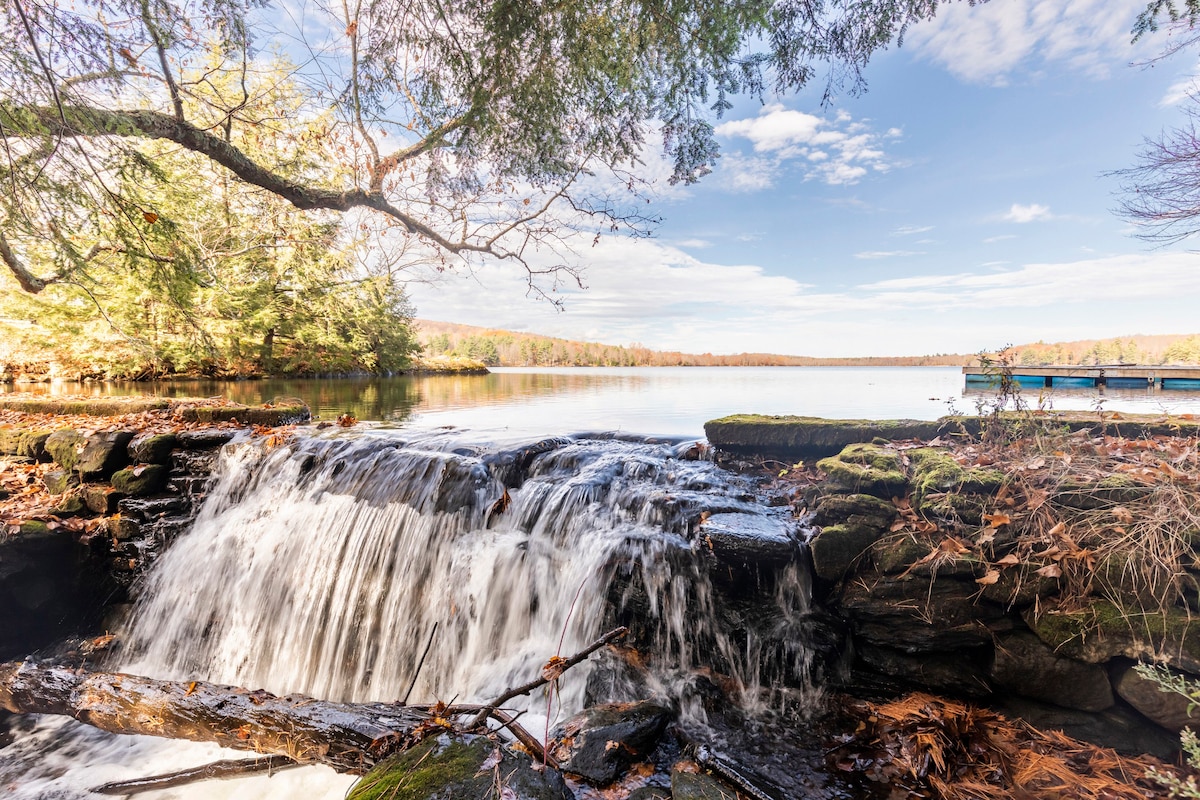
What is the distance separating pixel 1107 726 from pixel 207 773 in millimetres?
5697

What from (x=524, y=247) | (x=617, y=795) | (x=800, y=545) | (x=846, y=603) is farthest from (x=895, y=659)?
(x=524, y=247)

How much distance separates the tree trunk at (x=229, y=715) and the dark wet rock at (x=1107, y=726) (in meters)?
3.92

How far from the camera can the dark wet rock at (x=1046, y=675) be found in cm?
272

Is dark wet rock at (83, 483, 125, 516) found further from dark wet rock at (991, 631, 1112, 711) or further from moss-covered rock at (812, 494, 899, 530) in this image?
dark wet rock at (991, 631, 1112, 711)

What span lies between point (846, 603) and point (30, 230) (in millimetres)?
7965

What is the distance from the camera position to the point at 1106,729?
2668 millimetres

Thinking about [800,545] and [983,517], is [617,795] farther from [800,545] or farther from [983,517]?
[983,517]

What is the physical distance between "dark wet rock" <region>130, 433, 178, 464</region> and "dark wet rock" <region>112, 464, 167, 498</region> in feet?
0.46

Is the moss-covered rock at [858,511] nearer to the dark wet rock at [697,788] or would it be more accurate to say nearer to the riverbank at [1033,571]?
the riverbank at [1033,571]

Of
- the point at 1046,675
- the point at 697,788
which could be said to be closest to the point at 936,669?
the point at 1046,675

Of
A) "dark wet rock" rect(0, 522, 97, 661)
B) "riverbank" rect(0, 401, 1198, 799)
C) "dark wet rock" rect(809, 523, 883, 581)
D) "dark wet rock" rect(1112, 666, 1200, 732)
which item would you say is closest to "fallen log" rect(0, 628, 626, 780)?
"riverbank" rect(0, 401, 1198, 799)

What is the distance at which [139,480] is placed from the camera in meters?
6.44

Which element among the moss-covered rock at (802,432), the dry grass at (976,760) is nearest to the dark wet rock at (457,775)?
the dry grass at (976,760)

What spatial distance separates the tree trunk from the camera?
2855 mm
